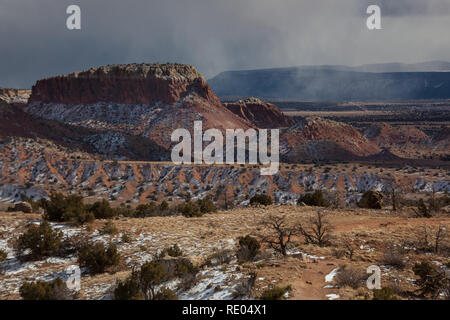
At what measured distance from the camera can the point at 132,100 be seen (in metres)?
109

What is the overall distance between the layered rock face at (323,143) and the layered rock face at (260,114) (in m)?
28.0

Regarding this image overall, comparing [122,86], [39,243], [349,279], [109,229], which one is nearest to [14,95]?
[122,86]

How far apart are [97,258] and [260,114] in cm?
12185

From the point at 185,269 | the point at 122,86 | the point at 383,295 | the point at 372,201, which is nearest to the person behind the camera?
the point at 383,295

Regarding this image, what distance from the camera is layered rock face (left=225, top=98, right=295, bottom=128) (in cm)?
12707

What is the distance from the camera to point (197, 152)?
78.7m

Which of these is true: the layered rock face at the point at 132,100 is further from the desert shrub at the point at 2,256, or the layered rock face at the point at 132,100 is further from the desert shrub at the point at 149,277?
the desert shrub at the point at 149,277

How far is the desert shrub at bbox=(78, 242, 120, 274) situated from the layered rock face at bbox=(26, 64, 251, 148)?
8013cm

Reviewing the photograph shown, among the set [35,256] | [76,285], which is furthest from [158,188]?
[76,285]

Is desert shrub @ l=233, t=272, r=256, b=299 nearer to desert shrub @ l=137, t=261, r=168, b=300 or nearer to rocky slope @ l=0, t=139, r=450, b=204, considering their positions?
desert shrub @ l=137, t=261, r=168, b=300

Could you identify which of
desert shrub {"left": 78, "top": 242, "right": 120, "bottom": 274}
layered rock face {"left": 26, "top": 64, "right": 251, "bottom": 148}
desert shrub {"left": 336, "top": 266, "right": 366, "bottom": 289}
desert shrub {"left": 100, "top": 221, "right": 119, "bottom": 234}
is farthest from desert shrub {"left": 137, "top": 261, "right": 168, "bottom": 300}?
layered rock face {"left": 26, "top": 64, "right": 251, "bottom": 148}

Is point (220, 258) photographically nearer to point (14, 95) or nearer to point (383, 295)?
point (383, 295)

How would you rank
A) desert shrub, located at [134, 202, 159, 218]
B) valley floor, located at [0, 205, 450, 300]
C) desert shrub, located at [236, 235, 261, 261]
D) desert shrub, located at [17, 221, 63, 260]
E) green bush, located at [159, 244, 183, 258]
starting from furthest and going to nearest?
desert shrub, located at [134, 202, 159, 218] < desert shrub, located at [17, 221, 63, 260] < green bush, located at [159, 244, 183, 258] < desert shrub, located at [236, 235, 261, 261] < valley floor, located at [0, 205, 450, 300]
